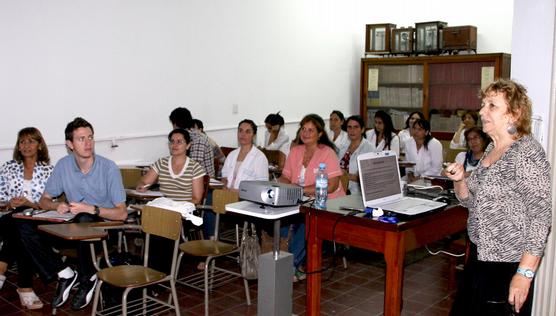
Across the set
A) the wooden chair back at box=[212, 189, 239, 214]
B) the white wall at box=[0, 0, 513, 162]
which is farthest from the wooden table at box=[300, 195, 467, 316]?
the white wall at box=[0, 0, 513, 162]

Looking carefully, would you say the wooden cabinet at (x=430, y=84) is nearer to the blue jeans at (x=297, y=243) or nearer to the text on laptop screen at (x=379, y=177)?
the blue jeans at (x=297, y=243)

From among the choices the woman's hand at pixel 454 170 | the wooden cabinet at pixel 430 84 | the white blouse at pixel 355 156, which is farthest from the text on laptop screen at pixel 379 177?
the wooden cabinet at pixel 430 84

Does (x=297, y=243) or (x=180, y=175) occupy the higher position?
(x=180, y=175)

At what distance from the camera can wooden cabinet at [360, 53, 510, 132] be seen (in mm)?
8812

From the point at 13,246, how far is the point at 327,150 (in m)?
2.41

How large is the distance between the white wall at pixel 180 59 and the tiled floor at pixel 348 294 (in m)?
2.03

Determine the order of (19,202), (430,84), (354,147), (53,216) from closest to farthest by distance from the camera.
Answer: (53,216) < (19,202) < (354,147) < (430,84)

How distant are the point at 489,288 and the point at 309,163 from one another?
7.63 feet

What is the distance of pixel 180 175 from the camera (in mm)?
4703

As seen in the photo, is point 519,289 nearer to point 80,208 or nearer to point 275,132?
point 80,208

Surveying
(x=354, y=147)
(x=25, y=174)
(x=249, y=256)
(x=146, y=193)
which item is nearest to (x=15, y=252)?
(x=25, y=174)

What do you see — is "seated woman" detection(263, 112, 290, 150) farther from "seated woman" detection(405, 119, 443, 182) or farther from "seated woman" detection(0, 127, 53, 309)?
"seated woman" detection(0, 127, 53, 309)

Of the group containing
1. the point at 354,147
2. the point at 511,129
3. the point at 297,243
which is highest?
the point at 511,129

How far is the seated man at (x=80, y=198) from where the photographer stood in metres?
3.99
